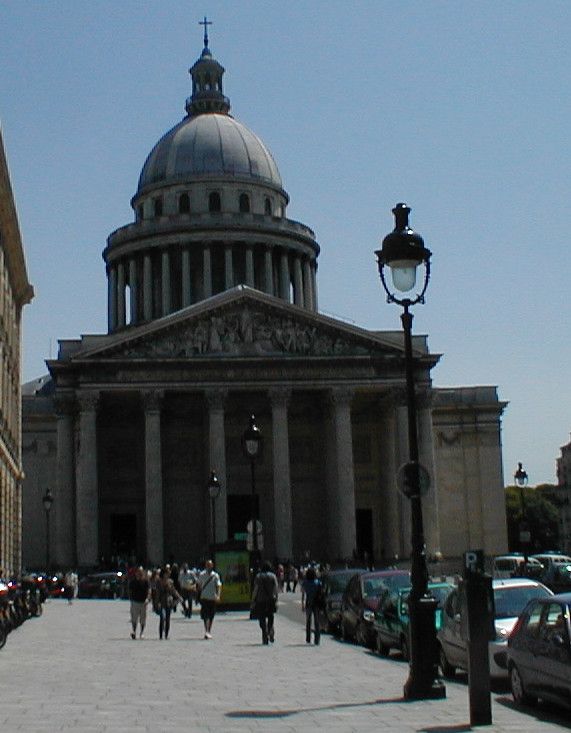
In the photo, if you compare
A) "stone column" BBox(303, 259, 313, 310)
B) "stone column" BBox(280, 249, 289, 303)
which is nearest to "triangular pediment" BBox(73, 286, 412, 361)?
"stone column" BBox(280, 249, 289, 303)

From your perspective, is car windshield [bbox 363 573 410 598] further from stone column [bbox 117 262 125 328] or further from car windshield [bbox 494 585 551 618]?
stone column [bbox 117 262 125 328]

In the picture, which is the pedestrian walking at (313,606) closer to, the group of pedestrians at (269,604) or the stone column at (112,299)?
the group of pedestrians at (269,604)

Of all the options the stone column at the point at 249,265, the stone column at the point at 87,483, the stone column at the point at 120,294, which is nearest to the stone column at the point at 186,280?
the stone column at the point at 249,265

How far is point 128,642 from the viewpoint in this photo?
31.3 meters

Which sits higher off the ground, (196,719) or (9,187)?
(9,187)

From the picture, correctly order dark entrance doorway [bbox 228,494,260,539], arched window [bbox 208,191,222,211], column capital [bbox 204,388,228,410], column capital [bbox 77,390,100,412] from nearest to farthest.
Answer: column capital [bbox 77,390,100,412] < column capital [bbox 204,388,228,410] < dark entrance doorway [bbox 228,494,260,539] < arched window [bbox 208,191,222,211]

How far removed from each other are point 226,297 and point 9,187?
92.2ft

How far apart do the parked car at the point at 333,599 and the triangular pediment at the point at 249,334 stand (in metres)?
42.0

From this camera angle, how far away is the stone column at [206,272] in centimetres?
10012

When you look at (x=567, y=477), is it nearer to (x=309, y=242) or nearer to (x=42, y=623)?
(x=309, y=242)

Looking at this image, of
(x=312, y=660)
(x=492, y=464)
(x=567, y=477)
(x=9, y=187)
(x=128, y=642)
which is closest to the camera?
(x=312, y=660)

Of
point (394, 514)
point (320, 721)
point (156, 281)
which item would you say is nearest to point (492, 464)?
point (394, 514)

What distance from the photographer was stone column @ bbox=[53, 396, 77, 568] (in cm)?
7938

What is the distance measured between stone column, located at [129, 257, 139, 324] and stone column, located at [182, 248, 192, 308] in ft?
14.7
